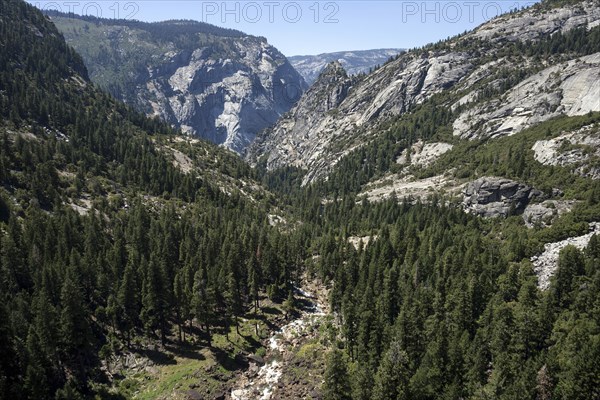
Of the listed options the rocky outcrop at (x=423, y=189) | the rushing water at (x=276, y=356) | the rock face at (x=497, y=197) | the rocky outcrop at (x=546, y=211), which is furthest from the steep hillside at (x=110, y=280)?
the rocky outcrop at (x=546, y=211)

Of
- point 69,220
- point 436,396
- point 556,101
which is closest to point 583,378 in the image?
point 436,396

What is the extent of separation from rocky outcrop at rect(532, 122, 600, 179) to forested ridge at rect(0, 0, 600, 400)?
18.8 ft

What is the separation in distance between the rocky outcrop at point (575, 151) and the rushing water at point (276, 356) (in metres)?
95.9

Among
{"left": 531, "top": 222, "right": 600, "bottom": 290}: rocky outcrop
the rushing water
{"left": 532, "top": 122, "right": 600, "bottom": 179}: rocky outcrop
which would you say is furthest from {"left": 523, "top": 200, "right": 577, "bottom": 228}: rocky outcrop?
the rushing water

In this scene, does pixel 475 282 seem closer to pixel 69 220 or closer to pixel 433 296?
pixel 433 296

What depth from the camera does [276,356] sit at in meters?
80.9

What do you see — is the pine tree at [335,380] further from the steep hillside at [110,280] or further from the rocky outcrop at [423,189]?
the rocky outcrop at [423,189]

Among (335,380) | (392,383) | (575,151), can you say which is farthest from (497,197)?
(335,380)

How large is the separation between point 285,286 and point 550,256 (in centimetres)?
6618

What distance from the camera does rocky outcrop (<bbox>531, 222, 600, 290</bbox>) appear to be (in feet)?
279

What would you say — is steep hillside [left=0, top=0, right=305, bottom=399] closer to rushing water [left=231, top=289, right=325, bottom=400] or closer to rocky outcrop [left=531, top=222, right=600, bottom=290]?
rushing water [left=231, top=289, right=325, bottom=400]

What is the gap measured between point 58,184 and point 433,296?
407 ft

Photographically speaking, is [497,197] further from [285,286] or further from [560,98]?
[560,98]

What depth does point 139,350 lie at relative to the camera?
78.6 meters
